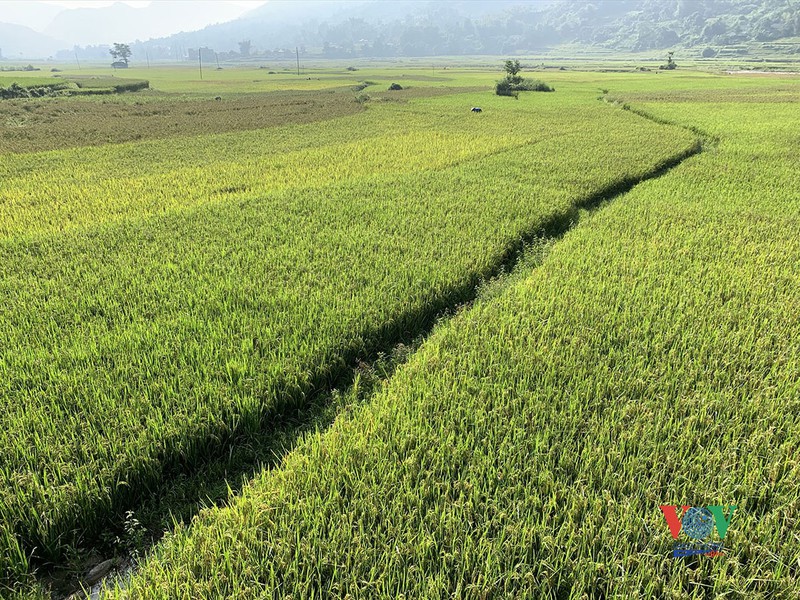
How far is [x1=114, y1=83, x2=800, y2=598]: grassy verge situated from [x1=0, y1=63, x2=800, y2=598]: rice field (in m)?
0.02

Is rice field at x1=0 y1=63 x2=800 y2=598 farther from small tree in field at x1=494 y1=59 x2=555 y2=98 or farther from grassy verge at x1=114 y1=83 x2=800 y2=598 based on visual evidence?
small tree in field at x1=494 y1=59 x2=555 y2=98

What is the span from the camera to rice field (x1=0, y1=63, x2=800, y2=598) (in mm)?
2223

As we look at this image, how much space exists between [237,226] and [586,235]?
18.2ft

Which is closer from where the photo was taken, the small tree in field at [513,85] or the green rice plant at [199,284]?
the green rice plant at [199,284]

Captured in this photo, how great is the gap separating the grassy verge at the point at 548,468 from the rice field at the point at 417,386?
0.02 metres

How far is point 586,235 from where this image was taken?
725 cm

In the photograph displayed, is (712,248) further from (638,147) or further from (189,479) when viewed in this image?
(638,147)

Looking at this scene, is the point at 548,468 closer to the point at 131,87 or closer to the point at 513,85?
the point at 513,85

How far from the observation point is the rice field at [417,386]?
2223mm

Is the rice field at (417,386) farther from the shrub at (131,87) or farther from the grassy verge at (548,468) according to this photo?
the shrub at (131,87)

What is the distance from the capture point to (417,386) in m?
3.61

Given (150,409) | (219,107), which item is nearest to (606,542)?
(150,409)

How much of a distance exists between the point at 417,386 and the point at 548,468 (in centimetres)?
118

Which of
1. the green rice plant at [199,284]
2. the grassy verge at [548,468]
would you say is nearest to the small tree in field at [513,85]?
the green rice plant at [199,284]
